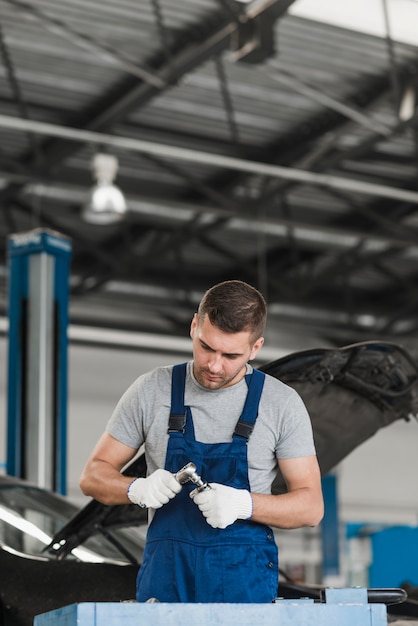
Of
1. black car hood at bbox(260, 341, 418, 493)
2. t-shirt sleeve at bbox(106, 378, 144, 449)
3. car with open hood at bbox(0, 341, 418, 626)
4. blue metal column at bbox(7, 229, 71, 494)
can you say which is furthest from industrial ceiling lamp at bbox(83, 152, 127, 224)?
t-shirt sleeve at bbox(106, 378, 144, 449)

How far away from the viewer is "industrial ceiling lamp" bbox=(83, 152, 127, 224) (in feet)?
28.0

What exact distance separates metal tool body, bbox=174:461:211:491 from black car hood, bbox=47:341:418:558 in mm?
881

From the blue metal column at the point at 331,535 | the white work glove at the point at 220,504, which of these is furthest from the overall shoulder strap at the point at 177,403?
the blue metal column at the point at 331,535

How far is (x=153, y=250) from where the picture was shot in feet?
42.4

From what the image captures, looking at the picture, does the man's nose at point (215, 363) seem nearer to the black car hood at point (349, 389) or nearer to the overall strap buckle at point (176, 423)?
the overall strap buckle at point (176, 423)

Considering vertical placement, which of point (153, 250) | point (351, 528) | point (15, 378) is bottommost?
point (351, 528)

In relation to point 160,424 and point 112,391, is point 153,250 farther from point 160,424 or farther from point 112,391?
point 160,424

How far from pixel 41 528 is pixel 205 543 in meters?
1.65

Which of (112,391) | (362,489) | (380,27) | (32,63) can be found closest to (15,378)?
(32,63)

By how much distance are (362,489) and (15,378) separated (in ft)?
32.7

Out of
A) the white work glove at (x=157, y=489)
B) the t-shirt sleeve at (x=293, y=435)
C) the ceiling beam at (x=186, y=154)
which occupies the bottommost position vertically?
the white work glove at (x=157, y=489)

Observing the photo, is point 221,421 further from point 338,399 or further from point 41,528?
point 41,528

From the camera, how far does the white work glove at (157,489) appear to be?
271cm

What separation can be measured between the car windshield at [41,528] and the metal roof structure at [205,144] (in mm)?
4061
